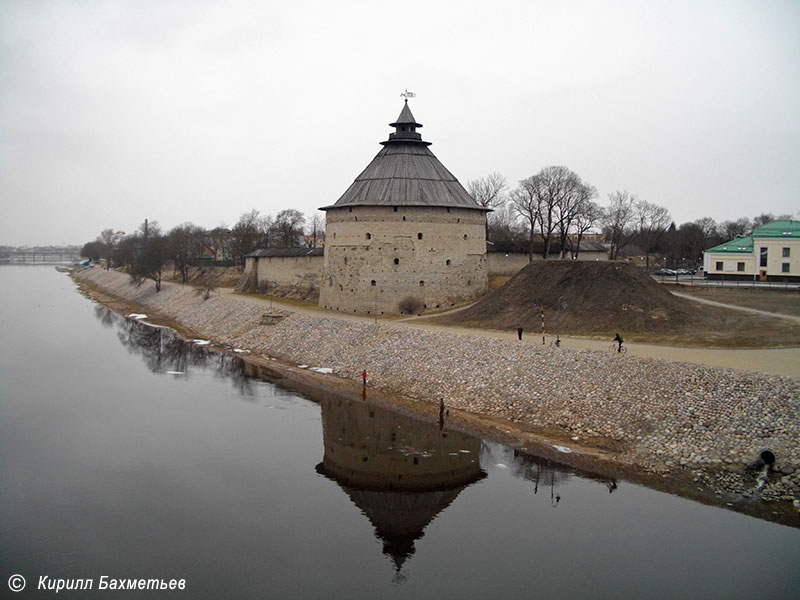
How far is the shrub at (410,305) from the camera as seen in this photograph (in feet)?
116

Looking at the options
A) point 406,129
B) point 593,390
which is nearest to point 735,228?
point 406,129

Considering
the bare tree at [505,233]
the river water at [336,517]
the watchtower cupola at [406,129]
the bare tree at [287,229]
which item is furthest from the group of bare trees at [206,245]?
the river water at [336,517]

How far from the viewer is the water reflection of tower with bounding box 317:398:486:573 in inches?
Answer: 573

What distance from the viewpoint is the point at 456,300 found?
122ft

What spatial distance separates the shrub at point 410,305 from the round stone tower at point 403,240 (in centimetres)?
12

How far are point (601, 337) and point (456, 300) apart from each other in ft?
41.2

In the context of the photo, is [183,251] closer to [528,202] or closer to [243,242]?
[243,242]

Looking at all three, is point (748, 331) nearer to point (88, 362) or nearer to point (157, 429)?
point (157, 429)

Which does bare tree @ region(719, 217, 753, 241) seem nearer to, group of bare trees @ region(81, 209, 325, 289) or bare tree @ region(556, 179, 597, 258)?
bare tree @ region(556, 179, 597, 258)

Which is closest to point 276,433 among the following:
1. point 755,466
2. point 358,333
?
point 358,333

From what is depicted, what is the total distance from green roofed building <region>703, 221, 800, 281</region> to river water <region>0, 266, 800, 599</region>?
27953 mm

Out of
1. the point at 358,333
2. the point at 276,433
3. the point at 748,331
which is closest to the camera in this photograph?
the point at 276,433

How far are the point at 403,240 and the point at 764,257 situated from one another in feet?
Result: 73.6

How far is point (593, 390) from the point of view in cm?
1986
